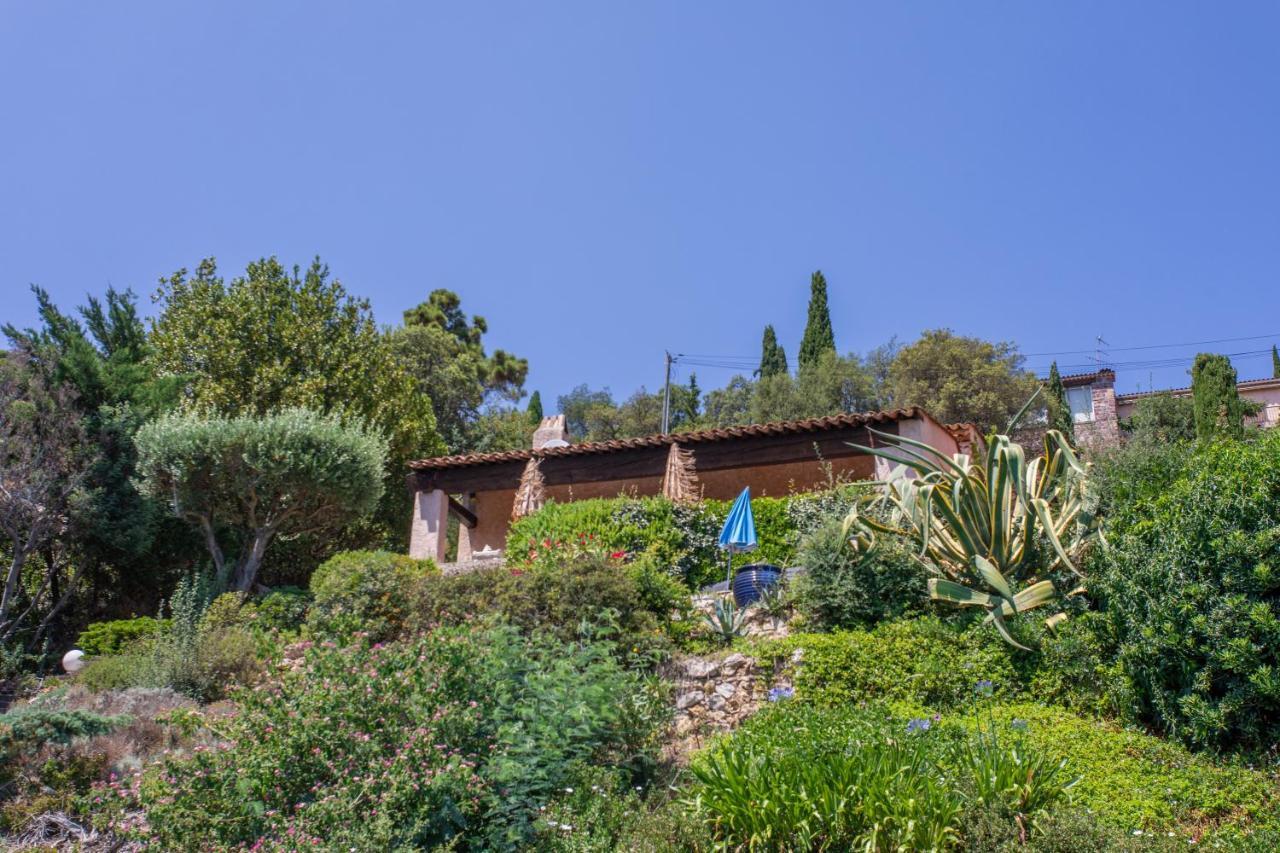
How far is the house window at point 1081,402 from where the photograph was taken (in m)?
35.3

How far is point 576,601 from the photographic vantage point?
973cm

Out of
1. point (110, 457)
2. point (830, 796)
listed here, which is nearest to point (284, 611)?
point (110, 457)

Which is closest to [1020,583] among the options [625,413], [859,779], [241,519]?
[859,779]

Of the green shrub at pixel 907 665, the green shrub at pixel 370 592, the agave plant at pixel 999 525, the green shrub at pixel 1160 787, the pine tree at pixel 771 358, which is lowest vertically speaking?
the green shrub at pixel 1160 787

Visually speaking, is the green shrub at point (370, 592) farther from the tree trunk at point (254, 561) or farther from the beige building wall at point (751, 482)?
the beige building wall at point (751, 482)

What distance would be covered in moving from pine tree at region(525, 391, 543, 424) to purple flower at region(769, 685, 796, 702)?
32652mm

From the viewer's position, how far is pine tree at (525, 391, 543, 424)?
4113 cm

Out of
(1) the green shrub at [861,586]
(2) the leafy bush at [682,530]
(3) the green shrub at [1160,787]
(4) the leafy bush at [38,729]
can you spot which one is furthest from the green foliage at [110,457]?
(3) the green shrub at [1160,787]

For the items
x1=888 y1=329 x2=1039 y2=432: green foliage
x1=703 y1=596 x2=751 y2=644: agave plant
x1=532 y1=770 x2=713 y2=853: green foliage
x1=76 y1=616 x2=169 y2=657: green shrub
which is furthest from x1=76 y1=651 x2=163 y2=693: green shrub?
x1=888 y1=329 x2=1039 y2=432: green foliage

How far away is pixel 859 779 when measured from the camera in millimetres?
5594

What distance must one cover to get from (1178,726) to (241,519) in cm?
1348

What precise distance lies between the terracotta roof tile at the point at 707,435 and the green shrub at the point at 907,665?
23.1 feet

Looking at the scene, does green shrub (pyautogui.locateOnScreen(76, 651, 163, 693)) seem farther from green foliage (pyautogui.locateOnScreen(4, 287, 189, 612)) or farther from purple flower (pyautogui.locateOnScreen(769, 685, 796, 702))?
purple flower (pyautogui.locateOnScreen(769, 685, 796, 702))

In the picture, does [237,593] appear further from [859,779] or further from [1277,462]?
[1277,462]
